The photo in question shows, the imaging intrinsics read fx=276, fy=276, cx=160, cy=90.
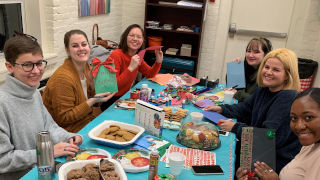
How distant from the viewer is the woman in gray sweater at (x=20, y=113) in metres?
1.52

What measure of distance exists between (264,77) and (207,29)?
3167mm

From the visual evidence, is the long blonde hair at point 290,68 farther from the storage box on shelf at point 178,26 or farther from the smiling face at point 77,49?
the storage box on shelf at point 178,26

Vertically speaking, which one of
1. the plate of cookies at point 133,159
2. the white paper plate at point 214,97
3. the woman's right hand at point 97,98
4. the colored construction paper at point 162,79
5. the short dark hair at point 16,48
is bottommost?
the plate of cookies at point 133,159

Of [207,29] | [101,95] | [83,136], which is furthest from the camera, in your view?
[207,29]

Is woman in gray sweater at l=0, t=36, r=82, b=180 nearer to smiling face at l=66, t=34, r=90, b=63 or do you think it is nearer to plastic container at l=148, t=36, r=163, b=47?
smiling face at l=66, t=34, r=90, b=63

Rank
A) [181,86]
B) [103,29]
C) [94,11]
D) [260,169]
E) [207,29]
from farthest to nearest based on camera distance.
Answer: [207,29], [103,29], [94,11], [181,86], [260,169]

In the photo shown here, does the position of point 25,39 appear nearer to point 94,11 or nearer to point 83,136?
point 83,136

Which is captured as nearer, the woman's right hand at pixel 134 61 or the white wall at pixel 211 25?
the woman's right hand at pixel 134 61

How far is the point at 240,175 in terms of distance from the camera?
1.60 meters

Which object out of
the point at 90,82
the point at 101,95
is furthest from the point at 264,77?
the point at 90,82

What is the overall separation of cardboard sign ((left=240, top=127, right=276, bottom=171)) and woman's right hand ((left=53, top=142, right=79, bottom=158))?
0.96 meters

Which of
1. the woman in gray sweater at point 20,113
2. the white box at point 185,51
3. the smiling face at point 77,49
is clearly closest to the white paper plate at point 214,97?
the smiling face at point 77,49

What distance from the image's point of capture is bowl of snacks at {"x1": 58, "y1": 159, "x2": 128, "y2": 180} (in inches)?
51.4

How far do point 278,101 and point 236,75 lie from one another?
1.10 meters
